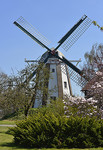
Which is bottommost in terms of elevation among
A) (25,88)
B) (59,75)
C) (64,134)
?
(64,134)

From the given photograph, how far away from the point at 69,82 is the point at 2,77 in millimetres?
18660

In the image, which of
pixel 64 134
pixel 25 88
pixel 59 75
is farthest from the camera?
pixel 59 75

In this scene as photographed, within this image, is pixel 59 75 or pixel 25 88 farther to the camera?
pixel 59 75

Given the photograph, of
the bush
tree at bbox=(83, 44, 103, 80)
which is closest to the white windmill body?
tree at bbox=(83, 44, 103, 80)

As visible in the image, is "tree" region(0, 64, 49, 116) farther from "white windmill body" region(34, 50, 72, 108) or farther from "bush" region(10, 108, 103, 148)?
"white windmill body" region(34, 50, 72, 108)

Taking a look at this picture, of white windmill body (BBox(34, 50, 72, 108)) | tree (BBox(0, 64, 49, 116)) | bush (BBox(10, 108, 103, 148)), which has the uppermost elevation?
white windmill body (BBox(34, 50, 72, 108))

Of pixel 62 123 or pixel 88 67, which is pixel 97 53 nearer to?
pixel 88 67

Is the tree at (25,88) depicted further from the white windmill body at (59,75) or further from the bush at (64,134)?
the white windmill body at (59,75)

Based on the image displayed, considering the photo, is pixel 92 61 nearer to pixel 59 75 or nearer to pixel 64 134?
pixel 59 75

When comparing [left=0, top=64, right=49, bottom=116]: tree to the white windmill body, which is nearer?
[left=0, top=64, right=49, bottom=116]: tree

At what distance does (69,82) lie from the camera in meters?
36.5

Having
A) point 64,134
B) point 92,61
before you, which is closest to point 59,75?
point 92,61

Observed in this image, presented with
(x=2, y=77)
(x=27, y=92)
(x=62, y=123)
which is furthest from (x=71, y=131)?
(x=2, y=77)

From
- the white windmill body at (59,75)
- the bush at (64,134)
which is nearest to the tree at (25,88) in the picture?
the bush at (64,134)
